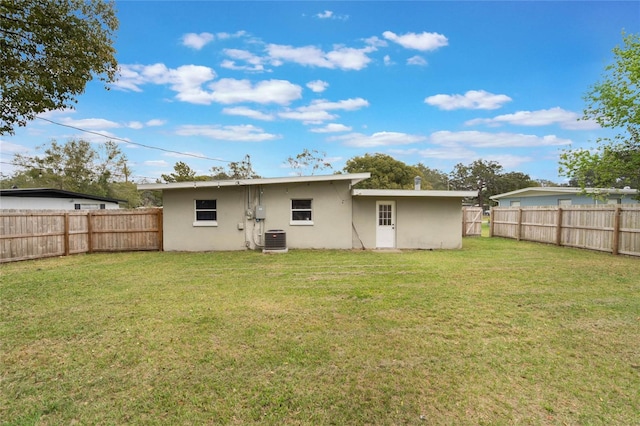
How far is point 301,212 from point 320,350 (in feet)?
28.5

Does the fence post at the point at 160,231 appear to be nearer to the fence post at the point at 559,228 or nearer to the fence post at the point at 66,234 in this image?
the fence post at the point at 66,234

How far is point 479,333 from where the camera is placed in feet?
13.4

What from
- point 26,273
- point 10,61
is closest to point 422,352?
point 10,61

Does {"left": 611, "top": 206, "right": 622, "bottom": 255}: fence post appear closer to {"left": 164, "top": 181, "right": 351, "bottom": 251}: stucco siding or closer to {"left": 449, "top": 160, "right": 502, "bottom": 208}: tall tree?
{"left": 164, "top": 181, "right": 351, "bottom": 251}: stucco siding

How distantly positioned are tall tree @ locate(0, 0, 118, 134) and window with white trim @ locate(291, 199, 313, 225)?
278 inches

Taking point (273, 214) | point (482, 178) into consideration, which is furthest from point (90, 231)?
point (482, 178)

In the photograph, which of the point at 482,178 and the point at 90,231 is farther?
the point at 482,178

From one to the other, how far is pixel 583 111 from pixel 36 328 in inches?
745

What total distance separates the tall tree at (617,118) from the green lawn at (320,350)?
775cm

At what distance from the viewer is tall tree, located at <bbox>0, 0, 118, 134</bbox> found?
5.74 metres

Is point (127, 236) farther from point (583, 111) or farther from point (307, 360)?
point (583, 111)

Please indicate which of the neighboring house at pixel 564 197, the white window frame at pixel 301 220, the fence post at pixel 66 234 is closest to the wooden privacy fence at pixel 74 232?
the fence post at pixel 66 234

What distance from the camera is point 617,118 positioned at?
41.0 ft

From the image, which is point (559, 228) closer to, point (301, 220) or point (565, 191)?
point (565, 191)
